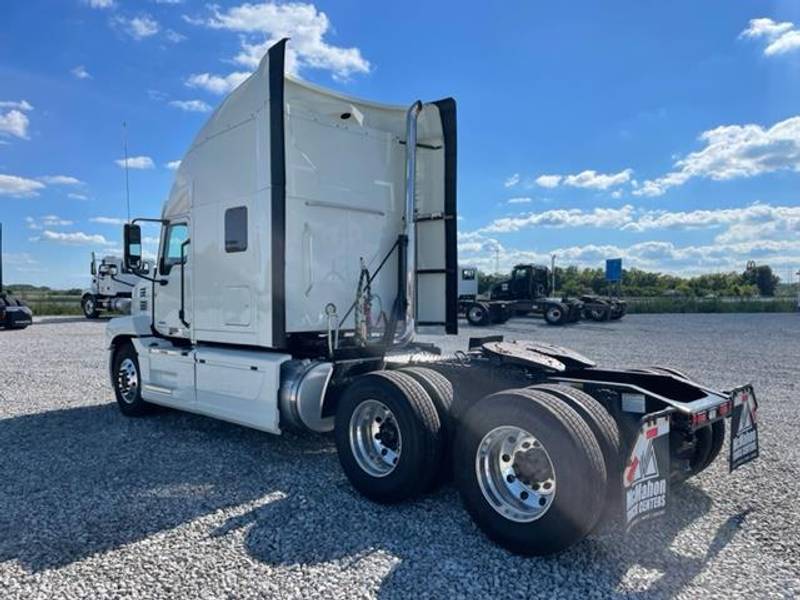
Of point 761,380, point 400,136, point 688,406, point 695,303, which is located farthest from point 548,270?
point 688,406

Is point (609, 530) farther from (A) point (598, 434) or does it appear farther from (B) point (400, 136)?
(B) point (400, 136)

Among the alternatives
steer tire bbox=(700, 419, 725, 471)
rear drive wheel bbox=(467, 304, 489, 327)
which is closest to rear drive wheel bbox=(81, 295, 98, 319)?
rear drive wheel bbox=(467, 304, 489, 327)

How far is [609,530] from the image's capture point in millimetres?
3979

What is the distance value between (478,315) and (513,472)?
2269cm

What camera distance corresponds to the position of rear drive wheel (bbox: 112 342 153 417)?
298 inches

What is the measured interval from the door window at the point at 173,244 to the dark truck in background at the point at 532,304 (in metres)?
20.1

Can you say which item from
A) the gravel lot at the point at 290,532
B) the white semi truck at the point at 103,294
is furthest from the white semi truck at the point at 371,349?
the white semi truck at the point at 103,294

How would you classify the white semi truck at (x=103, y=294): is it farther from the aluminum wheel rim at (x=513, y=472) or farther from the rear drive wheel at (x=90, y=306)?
the aluminum wheel rim at (x=513, y=472)

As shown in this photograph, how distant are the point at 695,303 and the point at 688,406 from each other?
3880cm

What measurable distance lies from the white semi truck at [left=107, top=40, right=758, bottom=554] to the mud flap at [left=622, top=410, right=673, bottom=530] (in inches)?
0.6

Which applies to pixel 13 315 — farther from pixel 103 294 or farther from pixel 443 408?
pixel 443 408

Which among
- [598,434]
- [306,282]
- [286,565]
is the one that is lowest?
[286,565]

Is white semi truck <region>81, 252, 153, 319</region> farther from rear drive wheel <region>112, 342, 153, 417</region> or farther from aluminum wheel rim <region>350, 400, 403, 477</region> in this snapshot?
aluminum wheel rim <region>350, 400, 403, 477</region>

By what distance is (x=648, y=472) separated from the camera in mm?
3541
